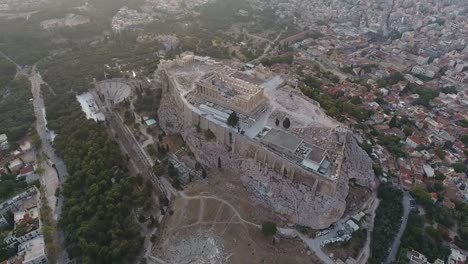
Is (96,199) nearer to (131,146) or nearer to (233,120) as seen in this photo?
(131,146)

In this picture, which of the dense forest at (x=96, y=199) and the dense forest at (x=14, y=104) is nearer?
the dense forest at (x=96, y=199)

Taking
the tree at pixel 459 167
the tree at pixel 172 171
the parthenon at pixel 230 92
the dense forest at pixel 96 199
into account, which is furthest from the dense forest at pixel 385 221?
the dense forest at pixel 96 199

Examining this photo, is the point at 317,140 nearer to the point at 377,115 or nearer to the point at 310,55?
the point at 377,115

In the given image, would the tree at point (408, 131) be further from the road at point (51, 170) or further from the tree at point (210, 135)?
the road at point (51, 170)

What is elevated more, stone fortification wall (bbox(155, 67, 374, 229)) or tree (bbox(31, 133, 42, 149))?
stone fortification wall (bbox(155, 67, 374, 229))

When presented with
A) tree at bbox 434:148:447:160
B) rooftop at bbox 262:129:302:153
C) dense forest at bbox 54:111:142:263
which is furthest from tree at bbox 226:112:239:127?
tree at bbox 434:148:447:160

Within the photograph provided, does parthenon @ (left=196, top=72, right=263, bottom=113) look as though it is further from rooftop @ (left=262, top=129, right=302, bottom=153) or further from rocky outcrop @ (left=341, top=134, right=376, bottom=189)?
rocky outcrop @ (left=341, top=134, right=376, bottom=189)

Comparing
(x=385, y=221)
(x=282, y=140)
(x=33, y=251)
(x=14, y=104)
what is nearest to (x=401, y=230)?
(x=385, y=221)
